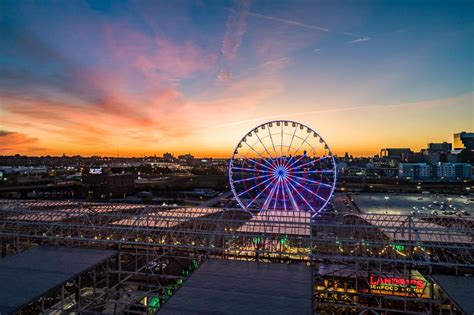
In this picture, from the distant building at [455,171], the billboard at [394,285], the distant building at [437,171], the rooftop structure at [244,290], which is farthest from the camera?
the distant building at [437,171]

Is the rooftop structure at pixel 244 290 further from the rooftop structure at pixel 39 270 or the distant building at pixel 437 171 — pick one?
the distant building at pixel 437 171

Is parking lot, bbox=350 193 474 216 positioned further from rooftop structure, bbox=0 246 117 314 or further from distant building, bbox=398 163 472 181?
distant building, bbox=398 163 472 181

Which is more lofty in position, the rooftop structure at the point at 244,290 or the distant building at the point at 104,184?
the distant building at the point at 104,184

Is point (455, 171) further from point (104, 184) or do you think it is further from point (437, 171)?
point (104, 184)

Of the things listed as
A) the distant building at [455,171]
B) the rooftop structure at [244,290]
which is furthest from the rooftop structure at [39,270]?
the distant building at [455,171]

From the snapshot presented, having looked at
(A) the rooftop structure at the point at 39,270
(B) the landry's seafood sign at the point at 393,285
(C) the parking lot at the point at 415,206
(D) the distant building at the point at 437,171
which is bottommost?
(B) the landry's seafood sign at the point at 393,285

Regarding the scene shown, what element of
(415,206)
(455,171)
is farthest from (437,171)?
(415,206)

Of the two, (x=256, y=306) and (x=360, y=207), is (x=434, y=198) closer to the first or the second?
(x=360, y=207)

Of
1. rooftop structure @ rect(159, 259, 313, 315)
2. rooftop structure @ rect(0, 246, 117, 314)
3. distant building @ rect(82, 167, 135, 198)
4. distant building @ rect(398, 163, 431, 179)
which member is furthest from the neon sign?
distant building @ rect(398, 163, 431, 179)

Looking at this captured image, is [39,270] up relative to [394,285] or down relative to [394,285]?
up

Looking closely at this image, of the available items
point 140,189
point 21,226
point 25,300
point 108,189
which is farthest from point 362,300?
point 140,189

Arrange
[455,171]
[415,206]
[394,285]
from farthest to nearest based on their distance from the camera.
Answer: [455,171], [415,206], [394,285]
